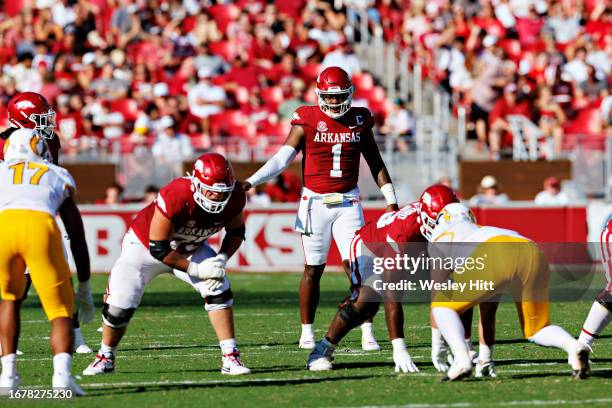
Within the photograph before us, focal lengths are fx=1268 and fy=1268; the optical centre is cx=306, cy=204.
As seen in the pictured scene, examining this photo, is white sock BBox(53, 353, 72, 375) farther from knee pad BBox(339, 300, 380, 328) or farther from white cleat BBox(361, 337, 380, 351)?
white cleat BBox(361, 337, 380, 351)

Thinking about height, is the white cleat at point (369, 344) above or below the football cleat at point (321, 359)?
below

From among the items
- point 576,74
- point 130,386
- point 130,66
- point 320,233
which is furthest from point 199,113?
point 130,386

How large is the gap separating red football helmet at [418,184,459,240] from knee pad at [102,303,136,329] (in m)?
1.99

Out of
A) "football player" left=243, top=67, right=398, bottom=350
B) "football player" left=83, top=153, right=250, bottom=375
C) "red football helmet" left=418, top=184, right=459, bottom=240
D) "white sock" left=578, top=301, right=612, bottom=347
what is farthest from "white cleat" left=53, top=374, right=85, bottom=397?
"white sock" left=578, top=301, right=612, bottom=347

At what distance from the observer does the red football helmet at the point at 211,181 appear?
25.5 feet

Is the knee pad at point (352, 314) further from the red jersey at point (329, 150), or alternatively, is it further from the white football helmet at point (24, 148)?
the white football helmet at point (24, 148)

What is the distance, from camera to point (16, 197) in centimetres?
704

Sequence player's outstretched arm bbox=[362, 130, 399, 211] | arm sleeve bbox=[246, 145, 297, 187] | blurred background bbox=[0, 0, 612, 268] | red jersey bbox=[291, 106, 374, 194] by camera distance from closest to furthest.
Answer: arm sleeve bbox=[246, 145, 297, 187], red jersey bbox=[291, 106, 374, 194], player's outstretched arm bbox=[362, 130, 399, 211], blurred background bbox=[0, 0, 612, 268]

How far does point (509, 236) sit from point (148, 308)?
6415mm

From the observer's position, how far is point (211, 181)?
7.77 metres

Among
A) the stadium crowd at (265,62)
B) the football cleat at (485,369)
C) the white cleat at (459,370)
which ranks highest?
the stadium crowd at (265,62)

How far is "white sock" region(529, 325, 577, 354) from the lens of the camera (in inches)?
292

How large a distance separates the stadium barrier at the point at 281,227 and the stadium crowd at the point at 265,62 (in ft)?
6.02

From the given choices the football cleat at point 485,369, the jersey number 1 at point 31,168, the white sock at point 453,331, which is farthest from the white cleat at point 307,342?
the jersey number 1 at point 31,168
